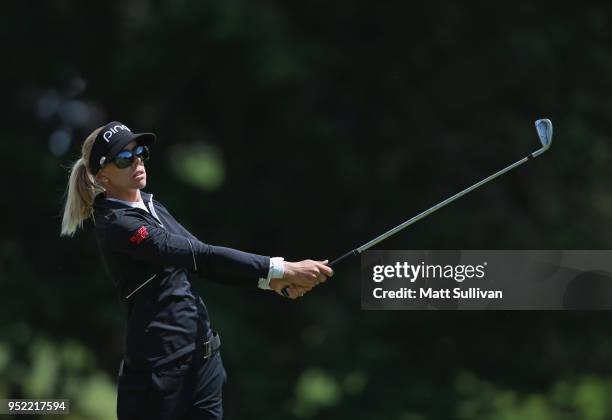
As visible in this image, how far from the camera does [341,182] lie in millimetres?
8938

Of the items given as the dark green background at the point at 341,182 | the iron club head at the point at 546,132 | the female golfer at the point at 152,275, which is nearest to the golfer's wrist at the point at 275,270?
the female golfer at the point at 152,275

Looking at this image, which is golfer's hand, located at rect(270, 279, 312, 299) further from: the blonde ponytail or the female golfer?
the blonde ponytail

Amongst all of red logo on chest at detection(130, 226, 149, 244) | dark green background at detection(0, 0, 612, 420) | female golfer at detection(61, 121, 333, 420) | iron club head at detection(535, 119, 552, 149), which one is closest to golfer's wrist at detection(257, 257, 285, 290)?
female golfer at detection(61, 121, 333, 420)

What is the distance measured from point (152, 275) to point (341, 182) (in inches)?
229

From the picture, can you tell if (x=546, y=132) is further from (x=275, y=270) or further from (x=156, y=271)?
(x=156, y=271)

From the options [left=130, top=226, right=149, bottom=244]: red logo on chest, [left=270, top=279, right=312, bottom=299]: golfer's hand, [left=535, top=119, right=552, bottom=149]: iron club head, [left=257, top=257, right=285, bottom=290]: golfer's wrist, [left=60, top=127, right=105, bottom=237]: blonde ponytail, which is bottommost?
[left=270, top=279, right=312, bottom=299]: golfer's hand

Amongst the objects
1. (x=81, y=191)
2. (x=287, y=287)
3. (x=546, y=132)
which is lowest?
(x=287, y=287)

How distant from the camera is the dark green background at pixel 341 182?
862 cm

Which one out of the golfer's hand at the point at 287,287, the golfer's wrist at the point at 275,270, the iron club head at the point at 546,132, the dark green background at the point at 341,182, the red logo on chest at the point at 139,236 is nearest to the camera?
the red logo on chest at the point at 139,236

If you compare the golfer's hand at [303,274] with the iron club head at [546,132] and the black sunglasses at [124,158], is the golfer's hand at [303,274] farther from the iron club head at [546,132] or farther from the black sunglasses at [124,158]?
the iron club head at [546,132]

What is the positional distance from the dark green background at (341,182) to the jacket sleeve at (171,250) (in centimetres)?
525

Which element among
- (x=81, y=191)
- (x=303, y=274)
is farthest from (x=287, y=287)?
(x=81, y=191)

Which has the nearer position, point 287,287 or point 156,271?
point 156,271

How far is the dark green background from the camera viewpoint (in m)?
8.62
